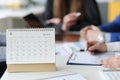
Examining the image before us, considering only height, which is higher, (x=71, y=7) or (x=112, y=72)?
(x=71, y=7)

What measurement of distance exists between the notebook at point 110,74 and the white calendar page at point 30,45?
189 mm

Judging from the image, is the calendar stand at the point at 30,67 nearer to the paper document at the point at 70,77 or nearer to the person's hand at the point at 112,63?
the paper document at the point at 70,77

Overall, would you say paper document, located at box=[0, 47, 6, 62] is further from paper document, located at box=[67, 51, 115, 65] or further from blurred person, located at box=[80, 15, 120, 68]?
blurred person, located at box=[80, 15, 120, 68]

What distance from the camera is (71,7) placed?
7.64ft

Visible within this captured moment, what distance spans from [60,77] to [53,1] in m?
1.62

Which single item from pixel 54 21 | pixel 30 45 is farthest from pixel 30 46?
pixel 54 21

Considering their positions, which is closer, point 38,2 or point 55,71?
point 55,71

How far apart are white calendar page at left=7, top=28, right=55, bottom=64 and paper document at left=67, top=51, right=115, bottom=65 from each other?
0.17m

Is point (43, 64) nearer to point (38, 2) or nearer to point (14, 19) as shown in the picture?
point (14, 19)

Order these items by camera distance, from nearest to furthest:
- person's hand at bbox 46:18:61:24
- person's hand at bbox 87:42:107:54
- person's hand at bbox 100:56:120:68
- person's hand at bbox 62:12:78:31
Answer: person's hand at bbox 100:56:120:68
person's hand at bbox 87:42:107:54
person's hand at bbox 62:12:78:31
person's hand at bbox 46:18:61:24

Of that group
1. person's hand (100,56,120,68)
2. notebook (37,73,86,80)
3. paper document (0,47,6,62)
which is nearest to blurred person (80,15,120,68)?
person's hand (100,56,120,68)

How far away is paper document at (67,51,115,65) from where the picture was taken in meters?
1.10

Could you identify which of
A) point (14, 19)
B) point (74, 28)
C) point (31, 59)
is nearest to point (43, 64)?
point (31, 59)

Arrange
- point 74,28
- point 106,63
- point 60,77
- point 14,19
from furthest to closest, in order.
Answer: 1. point 74,28
2. point 14,19
3. point 106,63
4. point 60,77
